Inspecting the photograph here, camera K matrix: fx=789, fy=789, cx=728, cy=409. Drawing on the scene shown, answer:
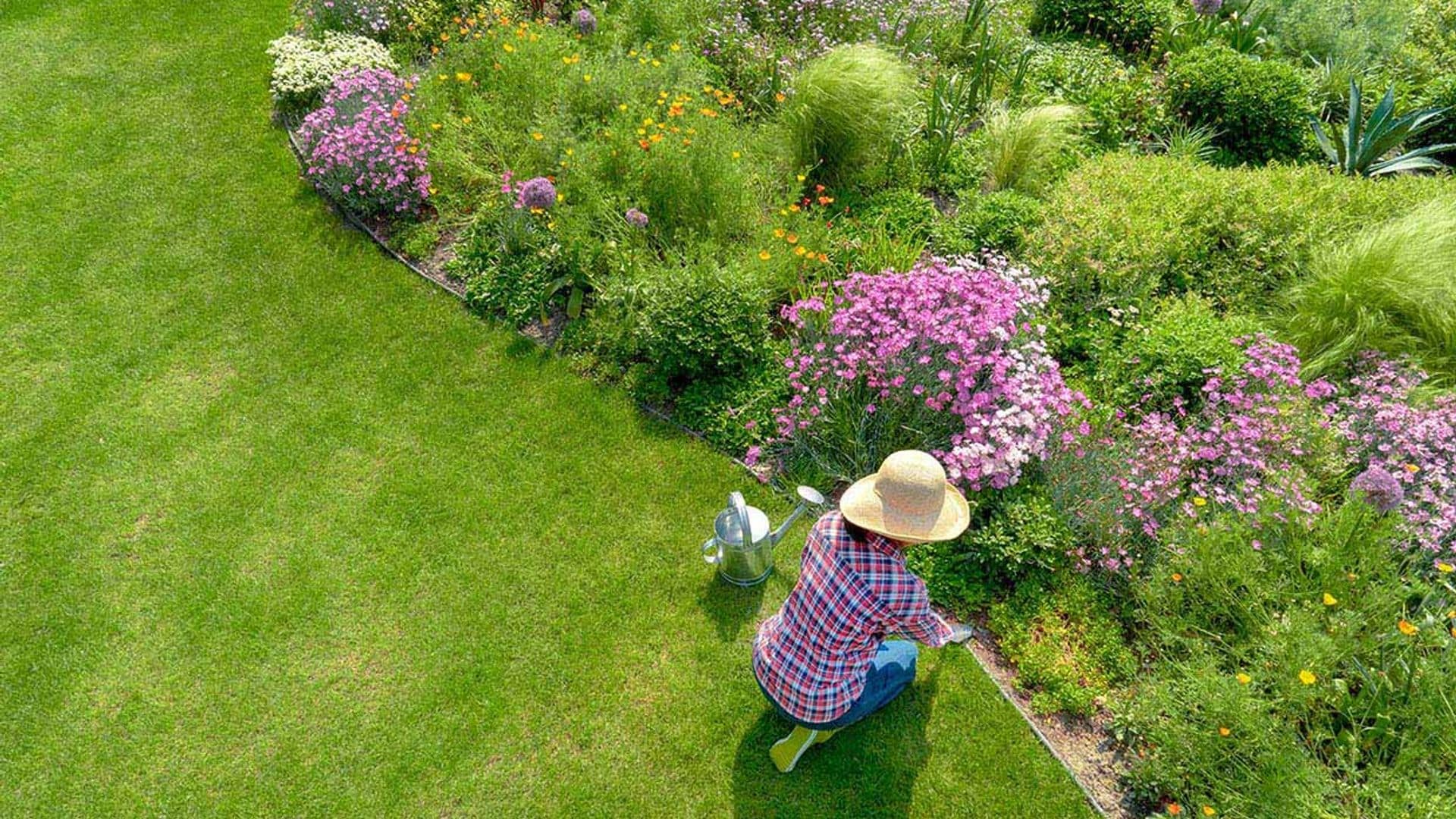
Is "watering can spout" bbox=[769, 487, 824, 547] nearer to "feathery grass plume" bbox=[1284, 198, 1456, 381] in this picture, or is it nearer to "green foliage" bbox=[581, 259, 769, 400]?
"green foliage" bbox=[581, 259, 769, 400]

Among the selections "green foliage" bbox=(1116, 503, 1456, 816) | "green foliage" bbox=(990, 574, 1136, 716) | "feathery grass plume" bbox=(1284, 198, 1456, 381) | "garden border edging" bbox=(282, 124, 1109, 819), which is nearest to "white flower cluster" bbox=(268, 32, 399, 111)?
"garden border edging" bbox=(282, 124, 1109, 819)

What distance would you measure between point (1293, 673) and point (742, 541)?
2.83 meters

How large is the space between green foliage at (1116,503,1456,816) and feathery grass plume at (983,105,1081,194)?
370cm

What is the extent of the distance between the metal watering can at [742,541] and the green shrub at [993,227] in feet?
9.24

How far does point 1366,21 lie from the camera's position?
8641mm

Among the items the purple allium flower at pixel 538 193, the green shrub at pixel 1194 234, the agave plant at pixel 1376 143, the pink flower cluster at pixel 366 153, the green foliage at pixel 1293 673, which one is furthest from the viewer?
the agave plant at pixel 1376 143

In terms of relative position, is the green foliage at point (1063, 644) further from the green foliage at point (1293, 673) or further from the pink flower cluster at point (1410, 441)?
the pink flower cluster at point (1410, 441)

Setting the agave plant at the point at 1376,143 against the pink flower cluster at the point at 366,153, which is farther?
the agave plant at the point at 1376,143

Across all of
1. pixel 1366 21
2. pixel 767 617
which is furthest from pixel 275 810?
pixel 1366 21

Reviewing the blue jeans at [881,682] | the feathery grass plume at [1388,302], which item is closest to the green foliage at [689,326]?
the blue jeans at [881,682]

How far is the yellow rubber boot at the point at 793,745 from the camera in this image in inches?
158

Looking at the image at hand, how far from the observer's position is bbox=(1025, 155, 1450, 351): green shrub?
5930 millimetres

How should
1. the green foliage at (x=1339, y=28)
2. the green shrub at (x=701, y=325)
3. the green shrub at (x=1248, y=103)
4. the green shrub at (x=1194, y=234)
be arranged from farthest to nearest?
the green foliage at (x=1339, y=28), the green shrub at (x=1248, y=103), the green shrub at (x=1194, y=234), the green shrub at (x=701, y=325)

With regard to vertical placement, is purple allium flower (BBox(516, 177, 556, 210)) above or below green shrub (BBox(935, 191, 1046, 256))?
below
